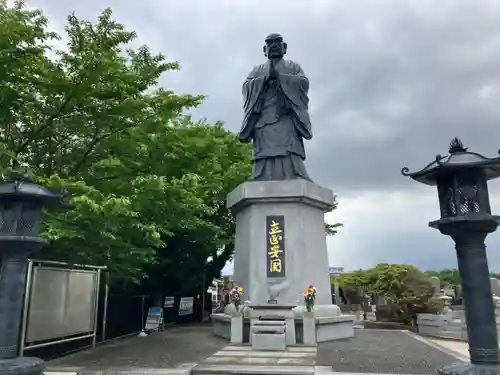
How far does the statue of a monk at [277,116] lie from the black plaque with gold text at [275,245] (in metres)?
1.84

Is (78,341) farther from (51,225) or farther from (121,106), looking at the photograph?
(121,106)

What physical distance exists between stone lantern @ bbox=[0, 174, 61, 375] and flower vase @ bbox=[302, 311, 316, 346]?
22.2ft

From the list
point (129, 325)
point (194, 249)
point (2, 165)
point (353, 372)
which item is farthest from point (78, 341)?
point (194, 249)

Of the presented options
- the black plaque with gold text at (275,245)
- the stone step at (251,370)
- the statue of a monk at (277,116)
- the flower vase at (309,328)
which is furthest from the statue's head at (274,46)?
the stone step at (251,370)

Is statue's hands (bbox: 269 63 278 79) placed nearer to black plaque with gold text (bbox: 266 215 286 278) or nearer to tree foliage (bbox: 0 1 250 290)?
tree foliage (bbox: 0 1 250 290)

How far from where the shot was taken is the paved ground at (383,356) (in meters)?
7.71

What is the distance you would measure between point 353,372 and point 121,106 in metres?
6.99

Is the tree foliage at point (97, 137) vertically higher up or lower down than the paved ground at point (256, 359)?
higher up

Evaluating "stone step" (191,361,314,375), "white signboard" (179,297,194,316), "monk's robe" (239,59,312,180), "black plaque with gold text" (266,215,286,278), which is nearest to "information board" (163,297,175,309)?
"white signboard" (179,297,194,316)

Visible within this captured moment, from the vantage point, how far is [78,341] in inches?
454

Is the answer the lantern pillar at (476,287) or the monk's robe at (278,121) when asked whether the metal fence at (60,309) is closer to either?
the monk's robe at (278,121)

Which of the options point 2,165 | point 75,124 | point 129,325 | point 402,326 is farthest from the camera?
point 402,326

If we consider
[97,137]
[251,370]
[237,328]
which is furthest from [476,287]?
[97,137]

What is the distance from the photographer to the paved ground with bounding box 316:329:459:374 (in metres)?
7.71
